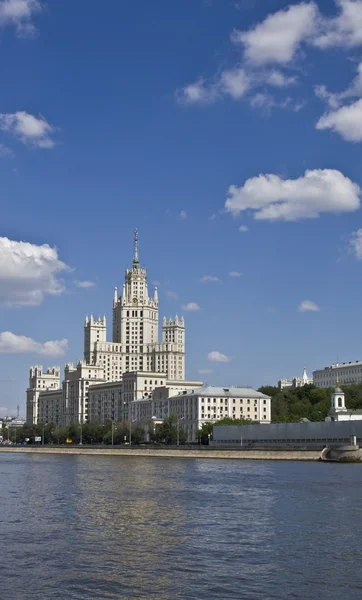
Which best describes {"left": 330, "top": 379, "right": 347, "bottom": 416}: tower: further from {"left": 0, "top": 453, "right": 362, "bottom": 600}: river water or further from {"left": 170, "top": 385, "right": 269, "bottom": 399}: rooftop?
{"left": 0, "top": 453, "right": 362, "bottom": 600}: river water

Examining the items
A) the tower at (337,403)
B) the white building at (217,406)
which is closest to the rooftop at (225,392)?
the white building at (217,406)

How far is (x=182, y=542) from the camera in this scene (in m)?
37.8

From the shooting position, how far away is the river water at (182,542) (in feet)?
94.6

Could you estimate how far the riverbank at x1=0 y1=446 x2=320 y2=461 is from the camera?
11919cm

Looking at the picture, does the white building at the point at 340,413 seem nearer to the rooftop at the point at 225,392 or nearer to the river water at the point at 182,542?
the rooftop at the point at 225,392

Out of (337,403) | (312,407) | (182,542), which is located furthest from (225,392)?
(182,542)

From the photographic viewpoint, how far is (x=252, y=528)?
42531 mm

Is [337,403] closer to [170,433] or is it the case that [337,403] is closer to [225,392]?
[170,433]

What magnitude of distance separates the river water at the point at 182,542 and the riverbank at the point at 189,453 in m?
51.4

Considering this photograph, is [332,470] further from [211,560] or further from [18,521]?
[211,560]

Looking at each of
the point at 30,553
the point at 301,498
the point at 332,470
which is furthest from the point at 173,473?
the point at 30,553

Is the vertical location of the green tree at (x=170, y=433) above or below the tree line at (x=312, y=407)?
below

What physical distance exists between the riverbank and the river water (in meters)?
51.4

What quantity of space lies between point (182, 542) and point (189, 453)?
103 metres
